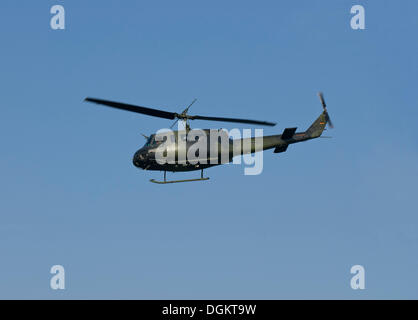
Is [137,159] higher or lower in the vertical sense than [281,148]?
lower

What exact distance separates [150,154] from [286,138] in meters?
10.8

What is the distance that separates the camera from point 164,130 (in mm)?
52000

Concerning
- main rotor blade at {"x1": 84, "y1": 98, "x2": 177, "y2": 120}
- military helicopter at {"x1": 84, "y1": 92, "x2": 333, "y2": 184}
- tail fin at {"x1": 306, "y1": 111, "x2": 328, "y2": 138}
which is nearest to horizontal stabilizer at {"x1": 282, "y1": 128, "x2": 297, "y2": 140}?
military helicopter at {"x1": 84, "y1": 92, "x2": 333, "y2": 184}

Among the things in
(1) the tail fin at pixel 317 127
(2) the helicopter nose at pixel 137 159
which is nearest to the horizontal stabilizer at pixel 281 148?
(1) the tail fin at pixel 317 127

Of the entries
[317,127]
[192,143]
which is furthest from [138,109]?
[317,127]

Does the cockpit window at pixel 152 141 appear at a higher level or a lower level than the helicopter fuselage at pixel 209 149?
higher

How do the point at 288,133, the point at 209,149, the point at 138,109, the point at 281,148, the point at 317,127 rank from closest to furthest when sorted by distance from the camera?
the point at 138,109, the point at 209,149, the point at 288,133, the point at 281,148, the point at 317,127

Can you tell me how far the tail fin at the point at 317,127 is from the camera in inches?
2063

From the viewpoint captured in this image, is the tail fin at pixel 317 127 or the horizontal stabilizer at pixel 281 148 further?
the tail fin at pixel 317 127

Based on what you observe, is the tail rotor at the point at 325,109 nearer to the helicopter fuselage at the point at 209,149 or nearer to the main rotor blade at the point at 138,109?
the helicopter fuselage at the point at 209,149

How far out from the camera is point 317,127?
173 ft

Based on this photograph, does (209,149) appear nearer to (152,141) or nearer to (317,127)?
(152,141)
